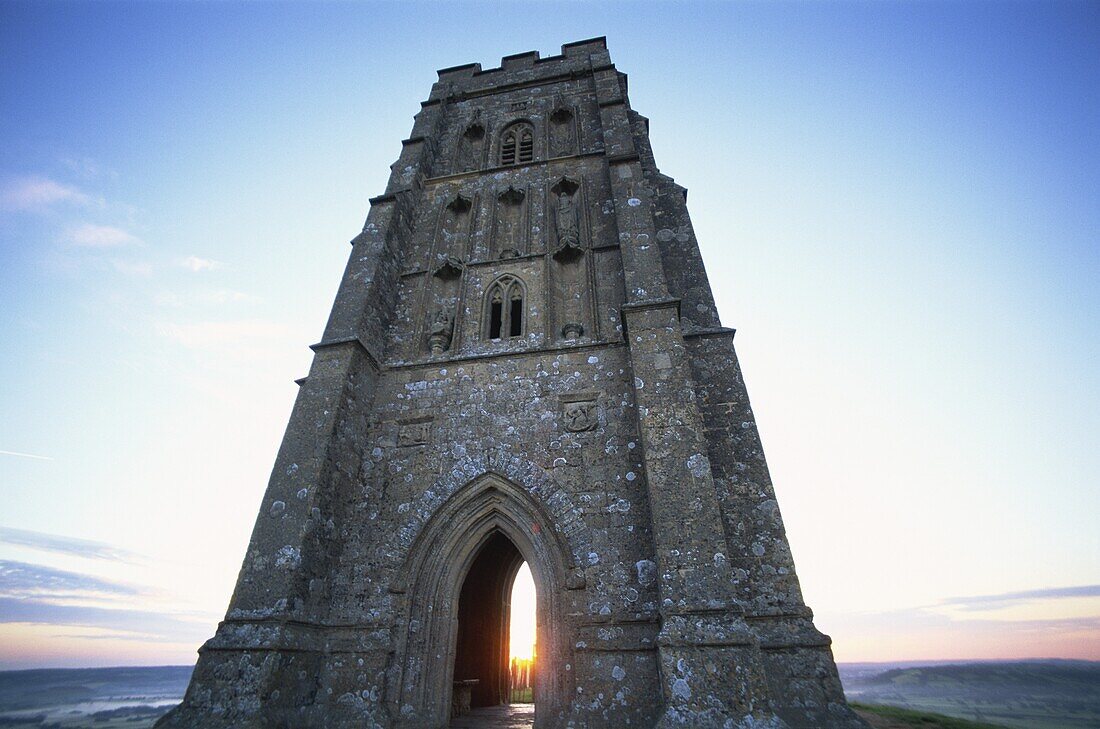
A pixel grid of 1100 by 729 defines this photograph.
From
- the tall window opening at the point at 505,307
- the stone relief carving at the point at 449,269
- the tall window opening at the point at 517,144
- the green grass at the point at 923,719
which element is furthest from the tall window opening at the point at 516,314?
the green grass at the point at 923,719

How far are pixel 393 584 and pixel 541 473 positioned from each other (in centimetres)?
262

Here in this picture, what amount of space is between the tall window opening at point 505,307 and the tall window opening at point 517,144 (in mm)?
4947

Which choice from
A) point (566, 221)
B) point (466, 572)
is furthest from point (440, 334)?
point (466, 572)

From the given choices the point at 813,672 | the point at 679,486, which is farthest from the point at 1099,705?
the point at 679,486

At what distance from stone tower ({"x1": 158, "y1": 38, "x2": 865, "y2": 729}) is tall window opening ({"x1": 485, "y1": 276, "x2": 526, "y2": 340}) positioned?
0.05 m

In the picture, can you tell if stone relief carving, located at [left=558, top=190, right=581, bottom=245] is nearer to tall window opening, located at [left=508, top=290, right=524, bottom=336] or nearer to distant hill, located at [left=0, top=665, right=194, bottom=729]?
tall window opening, located at [left=508, top=290, right=524, bottom=336]

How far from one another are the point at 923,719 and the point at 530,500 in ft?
21.3

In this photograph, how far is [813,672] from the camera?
5.52 metres

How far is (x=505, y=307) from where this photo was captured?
385 inches

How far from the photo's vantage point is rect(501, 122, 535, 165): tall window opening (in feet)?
44.3

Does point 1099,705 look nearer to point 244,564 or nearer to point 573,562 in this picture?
point 573,562

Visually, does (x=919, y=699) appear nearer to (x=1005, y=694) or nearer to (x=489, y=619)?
(x=1005, y=694)

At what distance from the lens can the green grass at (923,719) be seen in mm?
6393

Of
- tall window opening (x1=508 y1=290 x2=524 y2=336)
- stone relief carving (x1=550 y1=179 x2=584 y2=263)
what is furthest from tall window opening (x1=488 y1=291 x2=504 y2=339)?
stone relief carving (x1=550 y1=179 x2=584 y2=263)
